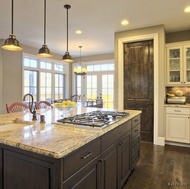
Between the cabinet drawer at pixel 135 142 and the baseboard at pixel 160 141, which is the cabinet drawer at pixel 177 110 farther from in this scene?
the cabinet drawer at pixel 135 142

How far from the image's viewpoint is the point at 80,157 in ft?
3.98

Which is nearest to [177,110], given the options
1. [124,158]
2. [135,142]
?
[135,142]

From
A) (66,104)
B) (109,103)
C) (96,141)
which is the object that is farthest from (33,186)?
(109,103)

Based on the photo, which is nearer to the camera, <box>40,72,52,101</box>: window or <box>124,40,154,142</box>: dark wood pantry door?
<box>124,40,154,142</box>: dark wood pantry door

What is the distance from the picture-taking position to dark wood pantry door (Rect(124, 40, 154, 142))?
13.5 ft

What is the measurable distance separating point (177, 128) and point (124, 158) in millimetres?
2305

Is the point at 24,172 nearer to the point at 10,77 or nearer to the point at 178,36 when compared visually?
the point at 178,36

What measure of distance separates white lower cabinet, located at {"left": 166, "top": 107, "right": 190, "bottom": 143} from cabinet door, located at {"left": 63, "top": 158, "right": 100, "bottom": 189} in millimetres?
2979

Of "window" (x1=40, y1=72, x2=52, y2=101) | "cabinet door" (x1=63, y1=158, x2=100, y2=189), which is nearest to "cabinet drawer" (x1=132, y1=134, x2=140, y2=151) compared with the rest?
"cabinet door" (x1=63, y1=158, x2=100, y2=189)

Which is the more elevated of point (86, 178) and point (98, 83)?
point (98, 83)

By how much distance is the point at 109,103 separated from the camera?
7109mm

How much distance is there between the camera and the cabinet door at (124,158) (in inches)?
77.0

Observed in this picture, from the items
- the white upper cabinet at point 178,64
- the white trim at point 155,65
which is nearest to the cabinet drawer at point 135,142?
the white trim at point 155,65

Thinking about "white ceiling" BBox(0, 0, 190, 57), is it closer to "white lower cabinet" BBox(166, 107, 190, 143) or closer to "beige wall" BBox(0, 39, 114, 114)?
"beige wall" BBox(0, 39, 114, 114)
